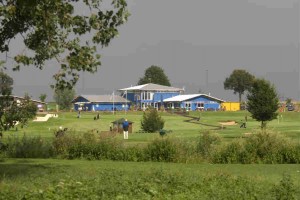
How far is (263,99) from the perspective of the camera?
55031 millimetres

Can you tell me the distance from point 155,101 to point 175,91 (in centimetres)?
778

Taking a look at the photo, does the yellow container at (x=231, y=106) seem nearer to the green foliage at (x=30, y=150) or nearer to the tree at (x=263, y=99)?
the tree at (x=263, y=99)

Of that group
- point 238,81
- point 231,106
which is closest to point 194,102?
point 231,106

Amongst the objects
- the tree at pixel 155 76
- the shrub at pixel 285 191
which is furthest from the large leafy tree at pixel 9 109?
the tree at pixel 155 76

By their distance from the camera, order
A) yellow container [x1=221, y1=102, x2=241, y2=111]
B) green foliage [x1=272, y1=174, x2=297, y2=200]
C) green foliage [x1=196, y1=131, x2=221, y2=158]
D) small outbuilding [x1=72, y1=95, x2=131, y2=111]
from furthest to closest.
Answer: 1. yellow container [x1=221, y1=102, x2=241, y2=111]
2. small outbuilding [x1=72, y1=95, x2=131, y2=111]
3. green foliage [x1=196, y1=131, x2=221, y2=158]
4. green foliage [x1=272, y1=174, x2=297, y2=200]

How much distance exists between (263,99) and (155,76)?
122 metres

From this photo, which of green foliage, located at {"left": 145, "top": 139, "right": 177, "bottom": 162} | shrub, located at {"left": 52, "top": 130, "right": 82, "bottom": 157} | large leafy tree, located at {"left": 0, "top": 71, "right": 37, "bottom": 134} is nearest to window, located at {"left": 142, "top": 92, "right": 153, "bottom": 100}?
shrub, located at {"left": 52, "top": 130, "right": 82, "bottom": 157}

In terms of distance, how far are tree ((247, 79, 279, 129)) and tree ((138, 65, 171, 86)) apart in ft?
392

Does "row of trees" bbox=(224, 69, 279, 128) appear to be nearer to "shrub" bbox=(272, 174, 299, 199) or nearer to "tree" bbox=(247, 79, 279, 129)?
"tree" bbox=(247, 79, 279, 129)

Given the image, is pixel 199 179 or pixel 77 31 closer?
pixel 199 179

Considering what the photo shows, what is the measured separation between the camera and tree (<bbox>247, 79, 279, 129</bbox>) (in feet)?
180

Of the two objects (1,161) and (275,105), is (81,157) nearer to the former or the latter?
(1,161)

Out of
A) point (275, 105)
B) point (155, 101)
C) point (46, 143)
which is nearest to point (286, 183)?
point (46, 143)

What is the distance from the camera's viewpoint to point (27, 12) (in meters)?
15.9
